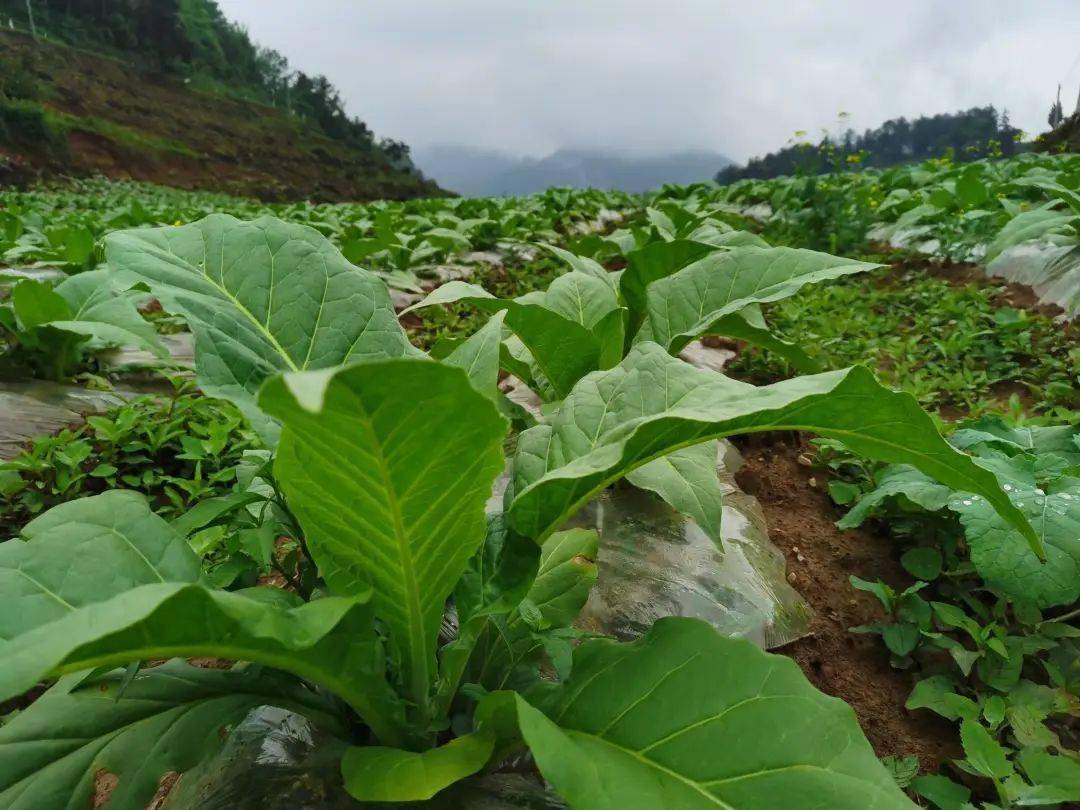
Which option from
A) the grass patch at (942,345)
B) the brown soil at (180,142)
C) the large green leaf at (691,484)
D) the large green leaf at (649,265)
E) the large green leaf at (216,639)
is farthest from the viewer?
the brown soil at (180,142)

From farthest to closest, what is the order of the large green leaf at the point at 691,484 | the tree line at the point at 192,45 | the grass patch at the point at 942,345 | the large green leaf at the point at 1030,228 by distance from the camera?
the tree line at the point at 192,45
the large green leaf at the point at 1030,228
the grass patch at the point at 942,345
the large green leaf at the point at 691,484

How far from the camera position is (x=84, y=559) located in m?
0.80

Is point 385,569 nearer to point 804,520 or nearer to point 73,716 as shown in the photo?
point 73,716

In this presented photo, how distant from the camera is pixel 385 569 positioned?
87 centimetres

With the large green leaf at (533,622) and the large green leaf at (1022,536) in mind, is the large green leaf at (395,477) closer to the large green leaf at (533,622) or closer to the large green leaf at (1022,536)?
the large green leaf at (533,622)

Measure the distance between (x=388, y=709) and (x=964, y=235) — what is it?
5.10 metres

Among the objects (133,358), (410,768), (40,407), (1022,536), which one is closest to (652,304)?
(1022,536)

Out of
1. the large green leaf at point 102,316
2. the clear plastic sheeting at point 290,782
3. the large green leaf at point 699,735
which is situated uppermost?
the large green leaf at point 102,316

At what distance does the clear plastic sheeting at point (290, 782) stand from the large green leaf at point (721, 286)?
47.8 inches

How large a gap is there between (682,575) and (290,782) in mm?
870

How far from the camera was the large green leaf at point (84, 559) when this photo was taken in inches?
28.7

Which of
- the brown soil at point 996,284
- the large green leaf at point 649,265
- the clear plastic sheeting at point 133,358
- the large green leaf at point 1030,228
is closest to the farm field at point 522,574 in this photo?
the large green leaf at point 649,265

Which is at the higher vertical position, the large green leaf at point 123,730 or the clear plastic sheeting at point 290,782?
the large green leaf at point 123,730

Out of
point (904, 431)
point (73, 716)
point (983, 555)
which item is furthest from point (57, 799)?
point (983, 555)
